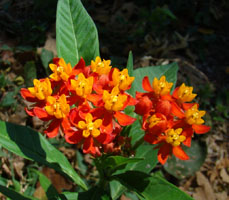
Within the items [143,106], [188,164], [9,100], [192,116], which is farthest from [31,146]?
[188,164]

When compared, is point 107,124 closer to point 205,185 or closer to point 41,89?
point 41,89

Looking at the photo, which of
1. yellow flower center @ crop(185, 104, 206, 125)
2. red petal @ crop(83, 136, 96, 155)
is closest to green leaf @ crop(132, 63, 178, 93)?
yellow flower center @ crop(185, 104, 206, 125)

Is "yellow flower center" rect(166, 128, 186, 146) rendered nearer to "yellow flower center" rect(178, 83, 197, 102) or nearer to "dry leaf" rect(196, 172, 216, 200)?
"yellow flower center" rect(178, 83, 197, 102)

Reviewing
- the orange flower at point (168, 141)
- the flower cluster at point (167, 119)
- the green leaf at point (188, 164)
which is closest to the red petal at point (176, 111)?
the flower cluster at point (167, 119)

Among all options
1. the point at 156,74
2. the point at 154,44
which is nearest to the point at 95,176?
the point at 156,74

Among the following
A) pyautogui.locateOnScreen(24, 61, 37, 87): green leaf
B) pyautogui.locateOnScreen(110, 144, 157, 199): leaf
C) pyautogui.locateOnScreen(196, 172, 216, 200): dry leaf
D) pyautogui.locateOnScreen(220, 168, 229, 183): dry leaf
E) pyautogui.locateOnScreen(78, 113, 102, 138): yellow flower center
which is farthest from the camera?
pyautogui.locateOnScreen(24, 61, 37, 87): green leaf

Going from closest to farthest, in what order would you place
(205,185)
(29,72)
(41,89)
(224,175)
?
(41,89) → (205,185) → (224,175) → (29,72)
